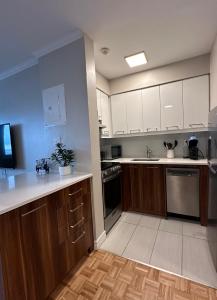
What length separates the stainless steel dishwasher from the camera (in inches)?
87.6

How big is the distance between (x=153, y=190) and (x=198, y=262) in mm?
1066

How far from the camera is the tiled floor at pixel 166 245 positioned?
1.52 meters

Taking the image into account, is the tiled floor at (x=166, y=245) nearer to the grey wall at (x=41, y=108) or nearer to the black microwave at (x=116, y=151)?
the grey wall at (x=41, y=108)

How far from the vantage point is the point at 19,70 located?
2459 millimetres

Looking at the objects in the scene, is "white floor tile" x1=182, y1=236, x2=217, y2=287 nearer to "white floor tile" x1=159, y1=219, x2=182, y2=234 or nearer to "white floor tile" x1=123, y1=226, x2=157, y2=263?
"white floor tile" x1=159, y1=219, x2=182, y2=234

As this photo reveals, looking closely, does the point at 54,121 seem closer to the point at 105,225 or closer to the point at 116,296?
the point at 105,225

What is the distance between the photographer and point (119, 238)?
204 cm

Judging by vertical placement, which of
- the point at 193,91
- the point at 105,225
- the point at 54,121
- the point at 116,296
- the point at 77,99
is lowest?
the point at 116,296

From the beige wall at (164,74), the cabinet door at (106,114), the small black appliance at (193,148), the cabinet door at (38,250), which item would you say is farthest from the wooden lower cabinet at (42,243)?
the beige wall at (164,74)

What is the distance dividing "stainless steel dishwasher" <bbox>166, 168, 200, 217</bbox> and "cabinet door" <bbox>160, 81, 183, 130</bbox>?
0.79m

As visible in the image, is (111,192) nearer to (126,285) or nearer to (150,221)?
(150,221)

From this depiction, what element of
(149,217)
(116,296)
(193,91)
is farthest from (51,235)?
(193,91)

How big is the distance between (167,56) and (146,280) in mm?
2808

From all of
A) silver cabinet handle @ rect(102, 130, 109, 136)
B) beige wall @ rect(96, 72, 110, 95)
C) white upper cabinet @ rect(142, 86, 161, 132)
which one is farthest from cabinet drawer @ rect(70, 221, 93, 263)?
beige wall @ rect(96, 72, 110, 95)
